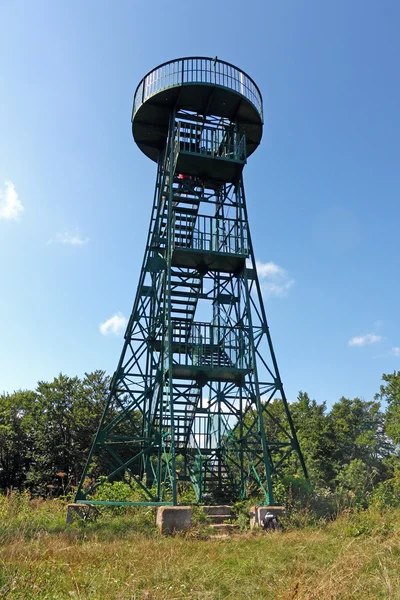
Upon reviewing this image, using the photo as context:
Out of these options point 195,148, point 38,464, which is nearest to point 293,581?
point 195,148

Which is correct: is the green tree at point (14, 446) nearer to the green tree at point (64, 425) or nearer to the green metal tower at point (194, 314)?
the green tree at point (64, 425)

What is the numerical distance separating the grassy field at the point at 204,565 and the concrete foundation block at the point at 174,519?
57 centimetres

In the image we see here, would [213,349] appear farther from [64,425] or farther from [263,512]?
[64,425]

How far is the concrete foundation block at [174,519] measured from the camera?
11.2 metres

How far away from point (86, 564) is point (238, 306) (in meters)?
12.4

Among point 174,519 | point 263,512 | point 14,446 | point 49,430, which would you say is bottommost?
point 174,519

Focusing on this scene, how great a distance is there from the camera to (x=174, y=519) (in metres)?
11.3

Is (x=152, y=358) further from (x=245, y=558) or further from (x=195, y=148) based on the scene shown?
(x=245, y=558)

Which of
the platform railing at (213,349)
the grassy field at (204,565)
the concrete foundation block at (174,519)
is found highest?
the platform railing at (213,349)

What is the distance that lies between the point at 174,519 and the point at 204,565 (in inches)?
179

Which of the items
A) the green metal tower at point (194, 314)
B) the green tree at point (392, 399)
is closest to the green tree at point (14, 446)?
the green metal tower at point (194, 314)

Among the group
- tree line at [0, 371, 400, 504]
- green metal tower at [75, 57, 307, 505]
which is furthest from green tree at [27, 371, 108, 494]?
green metal tower at [75, 57, 307, 505]

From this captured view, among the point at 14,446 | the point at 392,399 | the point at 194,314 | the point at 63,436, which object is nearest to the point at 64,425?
the point at 63,436

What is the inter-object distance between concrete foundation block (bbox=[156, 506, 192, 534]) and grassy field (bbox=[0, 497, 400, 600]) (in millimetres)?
569
